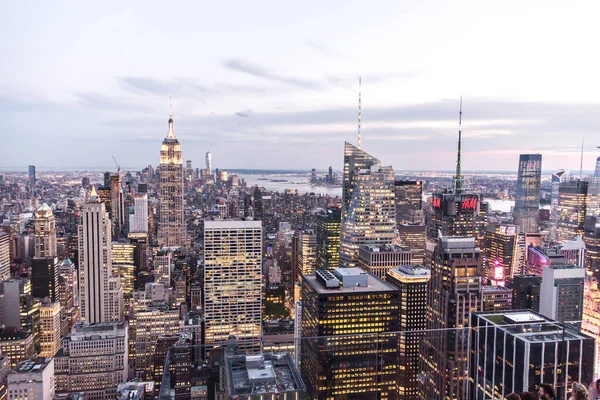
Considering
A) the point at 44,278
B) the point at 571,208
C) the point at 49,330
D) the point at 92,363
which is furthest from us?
the point at 571,208

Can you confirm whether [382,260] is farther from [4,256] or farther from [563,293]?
[4,256]

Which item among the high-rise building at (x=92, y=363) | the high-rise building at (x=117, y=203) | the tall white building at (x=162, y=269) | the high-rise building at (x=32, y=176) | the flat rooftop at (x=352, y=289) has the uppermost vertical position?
the high-rise building at (x=32, y=176)

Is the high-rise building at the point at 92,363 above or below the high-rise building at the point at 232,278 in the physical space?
below

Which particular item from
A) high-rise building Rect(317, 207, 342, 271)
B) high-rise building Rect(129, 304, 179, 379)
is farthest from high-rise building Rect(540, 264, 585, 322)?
high-rise building Rect(129, 304, 179, 379)

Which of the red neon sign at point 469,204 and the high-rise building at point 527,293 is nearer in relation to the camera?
the high-rise building at point 527,293

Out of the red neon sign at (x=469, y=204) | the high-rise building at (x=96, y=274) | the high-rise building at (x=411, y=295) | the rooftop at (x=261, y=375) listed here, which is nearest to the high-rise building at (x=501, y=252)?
the red neon sign at (x=469, y=204)

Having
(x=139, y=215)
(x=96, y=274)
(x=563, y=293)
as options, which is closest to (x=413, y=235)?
(x=563, y=293)

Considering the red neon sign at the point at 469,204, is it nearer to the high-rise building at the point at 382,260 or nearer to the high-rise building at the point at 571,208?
the high-rise building at the point at 571,208
